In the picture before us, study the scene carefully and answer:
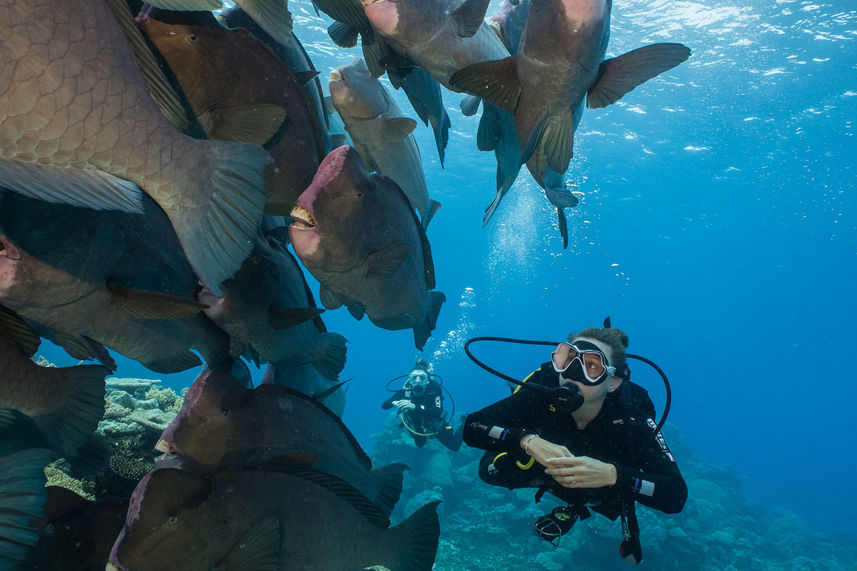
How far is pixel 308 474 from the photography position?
195cm

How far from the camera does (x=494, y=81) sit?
182 cm

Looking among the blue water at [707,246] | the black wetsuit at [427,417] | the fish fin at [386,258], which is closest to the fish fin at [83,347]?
the fish fin at [386,258]

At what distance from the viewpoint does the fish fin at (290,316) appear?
203 centimetres

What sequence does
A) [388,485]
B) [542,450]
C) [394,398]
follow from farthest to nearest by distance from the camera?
[394,398] < [542,450] < [388,485]

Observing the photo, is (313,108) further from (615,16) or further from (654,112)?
(654,112)

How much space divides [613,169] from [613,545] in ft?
109

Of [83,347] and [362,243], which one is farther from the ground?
[362,243]

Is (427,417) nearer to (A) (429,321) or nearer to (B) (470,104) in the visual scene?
(A) (429,321)

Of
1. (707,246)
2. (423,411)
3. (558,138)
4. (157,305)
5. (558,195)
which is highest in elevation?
(558,138)

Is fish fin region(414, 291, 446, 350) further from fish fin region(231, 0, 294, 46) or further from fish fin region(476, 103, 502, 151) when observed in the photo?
fish fin region(231, 0, 294, 46)

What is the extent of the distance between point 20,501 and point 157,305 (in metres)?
0.82

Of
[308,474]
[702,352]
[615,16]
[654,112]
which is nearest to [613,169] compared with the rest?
[654,112]

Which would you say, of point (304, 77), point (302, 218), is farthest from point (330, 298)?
point (304, 77)

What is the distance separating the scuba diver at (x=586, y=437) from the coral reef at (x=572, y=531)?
24.7ft
